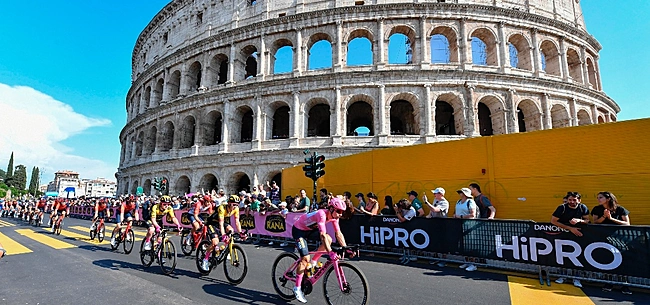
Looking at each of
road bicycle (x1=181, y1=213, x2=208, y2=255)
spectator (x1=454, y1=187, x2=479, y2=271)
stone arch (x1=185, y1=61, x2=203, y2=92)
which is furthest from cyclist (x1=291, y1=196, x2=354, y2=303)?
stone arch (x1=185, y1=61, x2=203, y2=92)

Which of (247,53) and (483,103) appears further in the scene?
(247,53)

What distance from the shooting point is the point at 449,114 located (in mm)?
24547

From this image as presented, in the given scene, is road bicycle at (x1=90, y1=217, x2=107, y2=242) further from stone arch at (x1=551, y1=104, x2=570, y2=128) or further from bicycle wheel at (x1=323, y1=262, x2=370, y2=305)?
stone arch at (x1=551, y1=104, x2=570, y2=128)

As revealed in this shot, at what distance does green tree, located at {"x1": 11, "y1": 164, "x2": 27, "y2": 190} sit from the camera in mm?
84175

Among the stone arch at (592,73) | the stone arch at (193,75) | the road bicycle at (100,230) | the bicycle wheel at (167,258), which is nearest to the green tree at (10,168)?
the stone arch at (193,75)

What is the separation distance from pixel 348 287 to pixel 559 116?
1017 inches

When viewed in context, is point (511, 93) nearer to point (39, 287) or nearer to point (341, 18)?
point (341, 18)

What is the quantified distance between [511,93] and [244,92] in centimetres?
1898

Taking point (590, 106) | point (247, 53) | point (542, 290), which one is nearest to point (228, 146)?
point (247, 53)

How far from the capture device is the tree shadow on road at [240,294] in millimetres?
4508

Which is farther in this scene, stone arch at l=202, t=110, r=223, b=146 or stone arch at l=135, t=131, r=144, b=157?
stone arch at l=135, t=131, r=144, b=157

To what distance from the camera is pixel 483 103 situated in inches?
902

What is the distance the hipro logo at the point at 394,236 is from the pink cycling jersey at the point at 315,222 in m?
3.58

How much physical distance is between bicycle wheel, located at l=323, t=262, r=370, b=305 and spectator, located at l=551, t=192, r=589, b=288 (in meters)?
4.00
